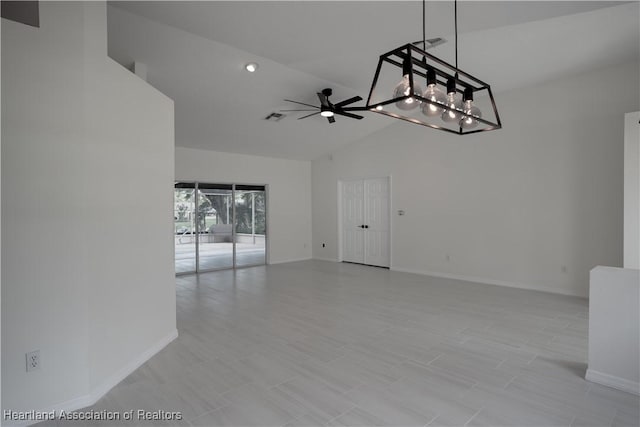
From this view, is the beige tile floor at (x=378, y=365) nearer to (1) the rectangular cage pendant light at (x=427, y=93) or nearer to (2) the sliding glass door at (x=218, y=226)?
(1) the rectangular cage pendant light at (x=427, y=93)

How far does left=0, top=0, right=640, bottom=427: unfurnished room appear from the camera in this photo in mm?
2338

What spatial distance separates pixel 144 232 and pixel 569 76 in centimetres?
640

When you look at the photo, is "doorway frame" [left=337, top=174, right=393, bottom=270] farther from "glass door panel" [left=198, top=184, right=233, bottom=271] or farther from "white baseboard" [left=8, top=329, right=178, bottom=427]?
"white baseboard" [left=8, top=329, right=178, bottom=427]

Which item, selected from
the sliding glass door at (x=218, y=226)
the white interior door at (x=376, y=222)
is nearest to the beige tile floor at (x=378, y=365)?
the sliding glass door at (x=218, y=226)

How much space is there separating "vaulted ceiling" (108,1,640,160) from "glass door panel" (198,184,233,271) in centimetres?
132

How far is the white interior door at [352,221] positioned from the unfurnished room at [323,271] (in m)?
1.25

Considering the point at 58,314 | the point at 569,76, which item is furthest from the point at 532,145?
the point at 58,314

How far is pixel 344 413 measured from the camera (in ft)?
7.89

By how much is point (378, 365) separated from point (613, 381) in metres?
1.78

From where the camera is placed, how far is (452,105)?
252 centimetres

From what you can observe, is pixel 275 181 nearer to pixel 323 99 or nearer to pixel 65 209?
pixel 323 99

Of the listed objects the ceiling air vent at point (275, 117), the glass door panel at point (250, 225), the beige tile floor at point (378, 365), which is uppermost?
the ceiling air vent at point (275, 117)

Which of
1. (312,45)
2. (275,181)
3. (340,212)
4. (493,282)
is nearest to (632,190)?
(493,282)

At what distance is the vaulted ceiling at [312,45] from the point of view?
313 cm
